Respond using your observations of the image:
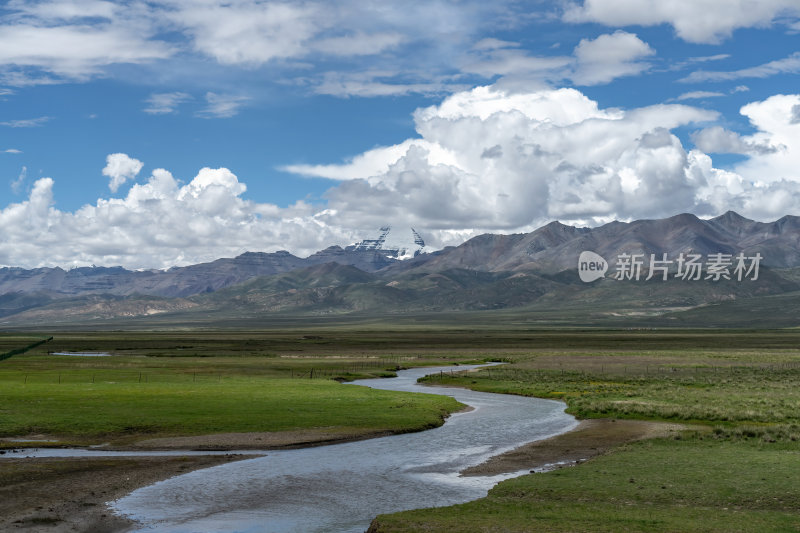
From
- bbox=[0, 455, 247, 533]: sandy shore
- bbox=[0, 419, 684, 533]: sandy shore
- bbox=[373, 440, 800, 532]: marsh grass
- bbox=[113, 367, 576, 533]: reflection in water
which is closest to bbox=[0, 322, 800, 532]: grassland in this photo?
bbox=[373, 440, 800, 532]: marsh grass

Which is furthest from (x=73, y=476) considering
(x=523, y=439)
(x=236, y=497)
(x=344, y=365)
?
(x=344, y=365)

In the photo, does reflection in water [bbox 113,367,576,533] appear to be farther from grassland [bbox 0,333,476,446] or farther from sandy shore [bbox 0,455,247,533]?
grassland [bbox 0,333,476,446]

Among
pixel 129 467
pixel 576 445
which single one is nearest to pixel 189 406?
pixel 129 467

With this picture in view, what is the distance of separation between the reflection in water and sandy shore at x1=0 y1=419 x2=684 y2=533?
122 centimetres

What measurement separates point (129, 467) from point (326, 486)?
11.2 m

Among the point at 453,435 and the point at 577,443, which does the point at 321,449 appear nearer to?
the point at 453,435

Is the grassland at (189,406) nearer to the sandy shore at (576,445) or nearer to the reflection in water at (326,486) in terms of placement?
the reflection in water at (326,486)

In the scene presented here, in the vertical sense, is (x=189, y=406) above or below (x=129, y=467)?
below

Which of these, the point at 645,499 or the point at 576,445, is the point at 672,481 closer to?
the point at 645,499

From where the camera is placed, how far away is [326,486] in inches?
1346

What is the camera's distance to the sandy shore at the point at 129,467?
2780 centimetres

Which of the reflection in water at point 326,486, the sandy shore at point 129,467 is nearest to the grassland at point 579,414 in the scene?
the reflection in water at point 326,486

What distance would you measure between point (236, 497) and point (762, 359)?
118889mm

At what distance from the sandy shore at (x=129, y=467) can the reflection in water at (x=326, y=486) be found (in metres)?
1.22
